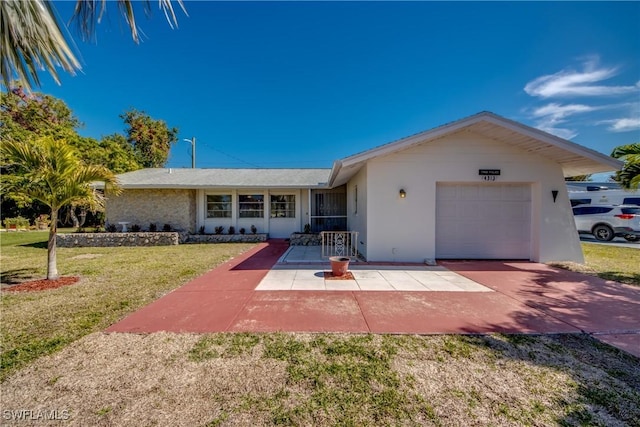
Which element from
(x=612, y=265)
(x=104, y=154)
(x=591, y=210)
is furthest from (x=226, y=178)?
(x=591, y=210)

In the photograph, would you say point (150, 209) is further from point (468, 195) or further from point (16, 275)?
point (468, 195)

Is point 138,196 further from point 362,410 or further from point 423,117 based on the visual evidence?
point 423,117

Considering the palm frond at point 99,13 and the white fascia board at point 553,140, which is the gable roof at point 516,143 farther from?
the palm frond at point 99,13

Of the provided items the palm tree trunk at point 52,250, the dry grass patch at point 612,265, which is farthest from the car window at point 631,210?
the palm tree trunk at point 52,250

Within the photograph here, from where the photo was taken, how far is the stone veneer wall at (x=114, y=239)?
1176cm

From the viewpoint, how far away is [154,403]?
2230 mm

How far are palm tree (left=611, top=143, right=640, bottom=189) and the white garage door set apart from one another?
6.78ft

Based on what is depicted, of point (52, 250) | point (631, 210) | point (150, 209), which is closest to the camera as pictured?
point (52, 250)

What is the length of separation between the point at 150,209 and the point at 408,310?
1380cm

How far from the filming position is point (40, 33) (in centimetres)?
268

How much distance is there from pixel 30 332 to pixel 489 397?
18.2 ft

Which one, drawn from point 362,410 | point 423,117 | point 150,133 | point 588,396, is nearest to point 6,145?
point 362,410

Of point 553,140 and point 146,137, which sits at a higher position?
point 146,137

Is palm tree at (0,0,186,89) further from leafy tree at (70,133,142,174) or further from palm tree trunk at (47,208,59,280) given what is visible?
leafy tree at (70,133,142,174)
